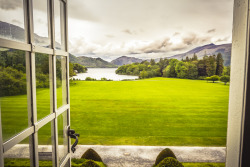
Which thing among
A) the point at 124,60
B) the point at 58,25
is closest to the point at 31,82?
the point at 58,25

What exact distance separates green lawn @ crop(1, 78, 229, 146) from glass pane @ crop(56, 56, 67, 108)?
7.1 inches

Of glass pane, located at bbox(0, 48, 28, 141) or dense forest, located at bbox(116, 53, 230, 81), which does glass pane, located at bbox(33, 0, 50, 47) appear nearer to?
glass pane, located at bbox(0, 48, 28, 141)

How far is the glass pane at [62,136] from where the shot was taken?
3.36ft

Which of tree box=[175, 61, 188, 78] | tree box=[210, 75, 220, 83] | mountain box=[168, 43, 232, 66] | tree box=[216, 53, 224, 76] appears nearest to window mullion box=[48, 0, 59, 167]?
mountain box=[168, 43, 232, 66]

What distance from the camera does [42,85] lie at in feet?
2.58

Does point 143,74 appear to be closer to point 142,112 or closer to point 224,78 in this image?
point 142,112

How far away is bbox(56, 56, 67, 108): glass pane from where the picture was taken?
0.99 metres

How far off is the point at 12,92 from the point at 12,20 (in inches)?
9.3

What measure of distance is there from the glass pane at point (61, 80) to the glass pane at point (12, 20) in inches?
14.0

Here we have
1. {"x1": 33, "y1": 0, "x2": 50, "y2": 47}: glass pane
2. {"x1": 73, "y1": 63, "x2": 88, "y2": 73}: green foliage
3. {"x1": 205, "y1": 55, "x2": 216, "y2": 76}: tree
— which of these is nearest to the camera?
{"x1": 33, "y1": 0, "x2": 50, "y2": 47}: glass pane

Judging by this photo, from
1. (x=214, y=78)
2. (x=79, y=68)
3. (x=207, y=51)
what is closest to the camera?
(x=79, y=68)

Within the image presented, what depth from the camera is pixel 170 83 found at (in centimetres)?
1523

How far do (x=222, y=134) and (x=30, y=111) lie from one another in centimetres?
733

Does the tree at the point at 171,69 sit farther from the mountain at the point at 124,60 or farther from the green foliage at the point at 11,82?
the green foliage at the point at 11,82
